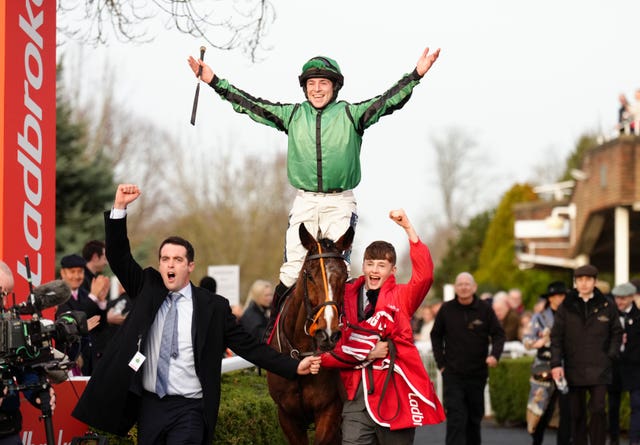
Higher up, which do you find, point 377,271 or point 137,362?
point 377,271

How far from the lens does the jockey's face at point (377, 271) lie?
7.87 m

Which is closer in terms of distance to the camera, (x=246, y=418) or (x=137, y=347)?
(x=137, y=347)

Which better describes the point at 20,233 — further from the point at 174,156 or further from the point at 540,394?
the point at 174,156

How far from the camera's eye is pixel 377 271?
788 centimetres

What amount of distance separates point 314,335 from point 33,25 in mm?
3048

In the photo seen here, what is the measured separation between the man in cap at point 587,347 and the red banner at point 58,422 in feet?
19.6

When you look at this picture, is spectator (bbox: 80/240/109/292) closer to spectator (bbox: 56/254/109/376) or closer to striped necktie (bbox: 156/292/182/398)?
spectator (bbox: 56/254/109/376)

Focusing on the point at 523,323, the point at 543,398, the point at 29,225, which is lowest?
the point at 543,398

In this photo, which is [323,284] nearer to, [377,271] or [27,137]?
[377,271]

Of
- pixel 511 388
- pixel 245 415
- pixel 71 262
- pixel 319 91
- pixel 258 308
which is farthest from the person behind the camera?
pixel 511 388

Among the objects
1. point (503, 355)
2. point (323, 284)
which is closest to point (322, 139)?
point (323, 284)

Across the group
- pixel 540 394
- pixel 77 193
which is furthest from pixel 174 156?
pixel 540 394

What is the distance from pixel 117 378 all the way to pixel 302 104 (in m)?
2.95

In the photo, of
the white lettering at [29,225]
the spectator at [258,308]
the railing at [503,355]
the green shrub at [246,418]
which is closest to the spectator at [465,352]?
the spectator at [258,308]
